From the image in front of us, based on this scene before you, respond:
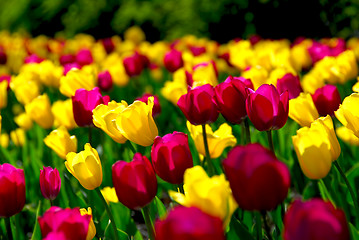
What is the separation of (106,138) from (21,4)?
21.9ft

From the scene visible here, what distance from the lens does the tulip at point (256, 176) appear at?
91 centimetres

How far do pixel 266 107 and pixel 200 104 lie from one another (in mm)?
280

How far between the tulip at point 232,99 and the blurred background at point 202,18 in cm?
387

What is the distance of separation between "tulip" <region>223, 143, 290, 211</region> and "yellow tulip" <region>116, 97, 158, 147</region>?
63 centimetres

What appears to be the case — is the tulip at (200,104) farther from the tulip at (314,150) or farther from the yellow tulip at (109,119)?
the tulip at (314,150)

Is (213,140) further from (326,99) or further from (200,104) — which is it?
(326,99)

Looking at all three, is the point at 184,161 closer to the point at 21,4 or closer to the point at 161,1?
the point at 161,1

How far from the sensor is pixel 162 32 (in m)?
6.96

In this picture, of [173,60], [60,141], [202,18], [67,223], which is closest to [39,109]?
[60,141]

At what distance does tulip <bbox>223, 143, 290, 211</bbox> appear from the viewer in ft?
2.98

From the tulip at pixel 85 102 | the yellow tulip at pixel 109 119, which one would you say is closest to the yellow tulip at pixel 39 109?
the tulip at pixel 85 102

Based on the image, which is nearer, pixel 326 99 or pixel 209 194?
pixel 209 194

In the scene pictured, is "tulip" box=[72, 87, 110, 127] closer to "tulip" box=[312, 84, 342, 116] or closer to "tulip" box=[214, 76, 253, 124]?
"tulip" box=[214, 76, 253, 124]

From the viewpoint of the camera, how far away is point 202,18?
589cm
